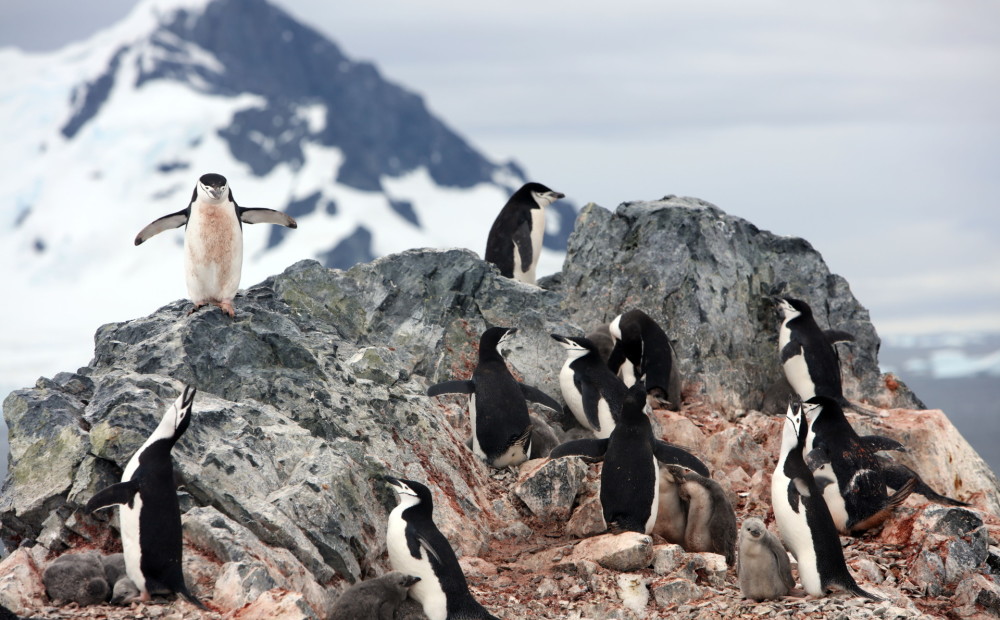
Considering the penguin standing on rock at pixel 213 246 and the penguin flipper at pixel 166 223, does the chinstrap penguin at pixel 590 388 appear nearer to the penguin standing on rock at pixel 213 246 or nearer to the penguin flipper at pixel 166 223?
the penguin standing on rock at pixel 213 246

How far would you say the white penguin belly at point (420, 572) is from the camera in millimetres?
6789

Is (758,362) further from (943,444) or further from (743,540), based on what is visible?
(743,540)

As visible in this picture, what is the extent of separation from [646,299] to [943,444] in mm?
3720

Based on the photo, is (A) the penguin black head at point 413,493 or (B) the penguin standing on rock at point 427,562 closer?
(B) the penguin standing on rock at point 427,562

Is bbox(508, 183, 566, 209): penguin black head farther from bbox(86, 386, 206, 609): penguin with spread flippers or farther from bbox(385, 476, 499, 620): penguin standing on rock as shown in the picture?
bbox(86, 386, 206, 609): penguin with spread flippers

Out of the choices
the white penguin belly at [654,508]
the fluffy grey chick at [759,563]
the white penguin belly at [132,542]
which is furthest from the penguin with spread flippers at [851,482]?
the white penguin belly at [132,542]

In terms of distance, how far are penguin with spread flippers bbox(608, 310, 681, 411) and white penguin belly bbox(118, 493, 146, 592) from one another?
6129mm

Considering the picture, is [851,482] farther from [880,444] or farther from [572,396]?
[572,396]

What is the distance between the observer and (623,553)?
7.41 m

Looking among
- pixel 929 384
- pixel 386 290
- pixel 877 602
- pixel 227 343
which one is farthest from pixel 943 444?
pixel 929 384

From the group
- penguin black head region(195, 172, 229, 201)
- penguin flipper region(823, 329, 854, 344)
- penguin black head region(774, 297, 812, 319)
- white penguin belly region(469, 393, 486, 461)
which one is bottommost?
white penguin belly region(469, 393, 486, 461)

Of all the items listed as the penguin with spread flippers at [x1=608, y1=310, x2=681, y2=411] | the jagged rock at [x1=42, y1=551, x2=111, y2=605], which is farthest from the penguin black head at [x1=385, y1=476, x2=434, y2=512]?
the penguin with spread flippers at [x1=608, y1=310, x2=681, y2=411]

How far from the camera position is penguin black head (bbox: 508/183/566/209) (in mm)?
15172

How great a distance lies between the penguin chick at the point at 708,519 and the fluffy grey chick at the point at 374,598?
8.23 ft
